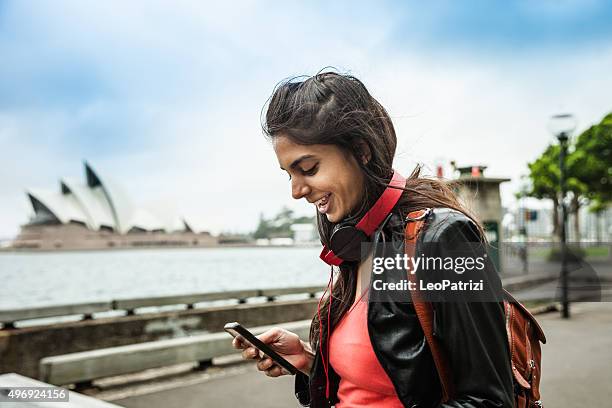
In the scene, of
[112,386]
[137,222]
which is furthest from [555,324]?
[137,222]

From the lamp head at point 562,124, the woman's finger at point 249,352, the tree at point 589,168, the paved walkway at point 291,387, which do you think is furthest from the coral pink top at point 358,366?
the tree at point 589,168

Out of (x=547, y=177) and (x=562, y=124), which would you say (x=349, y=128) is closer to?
(x=562, y=124)

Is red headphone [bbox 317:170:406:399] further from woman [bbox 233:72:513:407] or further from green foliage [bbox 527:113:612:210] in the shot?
green foliage [bbox 527:113:612:210]

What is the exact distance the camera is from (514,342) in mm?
1183

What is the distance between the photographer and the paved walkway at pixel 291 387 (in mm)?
4395

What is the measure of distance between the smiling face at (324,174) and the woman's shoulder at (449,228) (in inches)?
9.5

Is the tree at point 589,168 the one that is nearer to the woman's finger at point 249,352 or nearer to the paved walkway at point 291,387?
the paved walkway at point 291,387

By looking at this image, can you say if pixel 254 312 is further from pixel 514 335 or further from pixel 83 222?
pixel 83 222

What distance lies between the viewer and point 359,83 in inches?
55.1

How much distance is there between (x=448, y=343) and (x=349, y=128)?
20.5 inches

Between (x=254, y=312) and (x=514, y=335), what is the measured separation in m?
7.90

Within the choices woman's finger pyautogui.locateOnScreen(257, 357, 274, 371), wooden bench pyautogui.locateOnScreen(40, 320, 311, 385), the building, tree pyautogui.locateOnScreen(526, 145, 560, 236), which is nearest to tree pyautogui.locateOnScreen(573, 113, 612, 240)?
tree pyautogui.locateOnScreen(526, 145, 560, 236)

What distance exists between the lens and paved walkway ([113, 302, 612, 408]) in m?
4.39

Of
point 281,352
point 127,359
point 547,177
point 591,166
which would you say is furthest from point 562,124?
point 547,177
